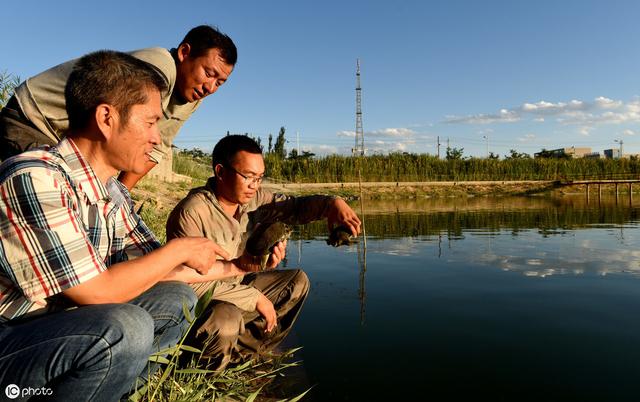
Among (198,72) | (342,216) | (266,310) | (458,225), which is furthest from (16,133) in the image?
(458,225)

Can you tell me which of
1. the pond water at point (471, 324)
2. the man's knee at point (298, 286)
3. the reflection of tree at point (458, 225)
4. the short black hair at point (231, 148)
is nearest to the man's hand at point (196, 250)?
the short black hair at point (231, 148)

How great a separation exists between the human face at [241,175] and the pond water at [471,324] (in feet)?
3.82

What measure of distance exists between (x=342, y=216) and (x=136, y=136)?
166cm

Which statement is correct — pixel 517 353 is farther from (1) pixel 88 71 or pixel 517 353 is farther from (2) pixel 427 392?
(1) pixel 88 71

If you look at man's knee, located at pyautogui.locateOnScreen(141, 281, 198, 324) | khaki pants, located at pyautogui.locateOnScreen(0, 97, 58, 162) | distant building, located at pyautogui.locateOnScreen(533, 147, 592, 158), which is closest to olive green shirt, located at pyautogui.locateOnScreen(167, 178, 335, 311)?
man's knee, located at pyautogui.locateOnScreen(141, 281, 198, 324)

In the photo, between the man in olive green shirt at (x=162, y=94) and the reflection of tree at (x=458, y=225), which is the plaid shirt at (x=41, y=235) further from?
the reflection of tree at (x=458, y=225)

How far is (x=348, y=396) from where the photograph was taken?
254 centimetres

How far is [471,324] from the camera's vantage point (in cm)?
370

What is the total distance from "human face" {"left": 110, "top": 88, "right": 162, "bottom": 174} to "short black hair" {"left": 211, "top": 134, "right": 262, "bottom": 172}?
3.64ft

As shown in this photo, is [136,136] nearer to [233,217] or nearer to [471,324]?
[233,217]

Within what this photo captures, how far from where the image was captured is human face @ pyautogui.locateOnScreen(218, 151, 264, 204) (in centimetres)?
278

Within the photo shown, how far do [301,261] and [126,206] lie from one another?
4.80m

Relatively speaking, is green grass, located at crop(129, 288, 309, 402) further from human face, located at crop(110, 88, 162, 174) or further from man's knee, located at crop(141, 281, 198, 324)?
human face, located at crop(110, 88, 162, 174)

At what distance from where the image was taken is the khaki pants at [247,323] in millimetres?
→ 2381
